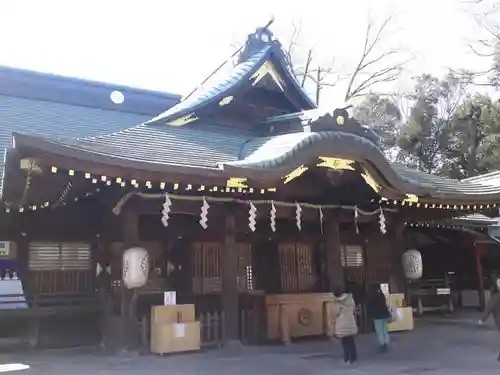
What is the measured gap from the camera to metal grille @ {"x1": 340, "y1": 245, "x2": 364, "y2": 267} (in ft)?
45.8

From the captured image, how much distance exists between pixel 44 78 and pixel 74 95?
903mm

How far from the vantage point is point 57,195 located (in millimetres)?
10578

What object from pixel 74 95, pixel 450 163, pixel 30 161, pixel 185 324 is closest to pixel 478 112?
pixel 450 163

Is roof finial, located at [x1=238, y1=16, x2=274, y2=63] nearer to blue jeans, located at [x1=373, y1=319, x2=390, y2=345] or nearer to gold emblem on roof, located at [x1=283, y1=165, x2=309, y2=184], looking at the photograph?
gold emblem on roof, located at [x1=283, y1=165, x2=309, y2=184]

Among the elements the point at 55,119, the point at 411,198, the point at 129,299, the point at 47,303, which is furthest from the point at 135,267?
the point at 55,119

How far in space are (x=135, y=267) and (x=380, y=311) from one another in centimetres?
413

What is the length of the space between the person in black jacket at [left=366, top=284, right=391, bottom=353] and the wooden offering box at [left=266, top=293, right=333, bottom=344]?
5.77 feet

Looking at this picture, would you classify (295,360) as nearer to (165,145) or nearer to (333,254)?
(333,254)

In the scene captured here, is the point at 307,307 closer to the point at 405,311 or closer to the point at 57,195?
the point at 405,311

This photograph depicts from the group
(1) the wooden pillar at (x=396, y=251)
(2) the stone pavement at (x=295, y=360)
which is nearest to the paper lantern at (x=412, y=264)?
(1) the wooden pillar at (x=396, y=251)

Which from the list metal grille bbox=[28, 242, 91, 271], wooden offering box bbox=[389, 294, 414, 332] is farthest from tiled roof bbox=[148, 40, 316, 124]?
wooden offering box bbox=[389, 294, 414, 332]

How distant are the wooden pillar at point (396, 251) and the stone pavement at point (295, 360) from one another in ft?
6.30

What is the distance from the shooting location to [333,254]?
1210cm

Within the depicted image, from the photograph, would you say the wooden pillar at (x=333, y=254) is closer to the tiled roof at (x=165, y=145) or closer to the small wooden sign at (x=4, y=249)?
the tiled roof at (x=165, y=145)
